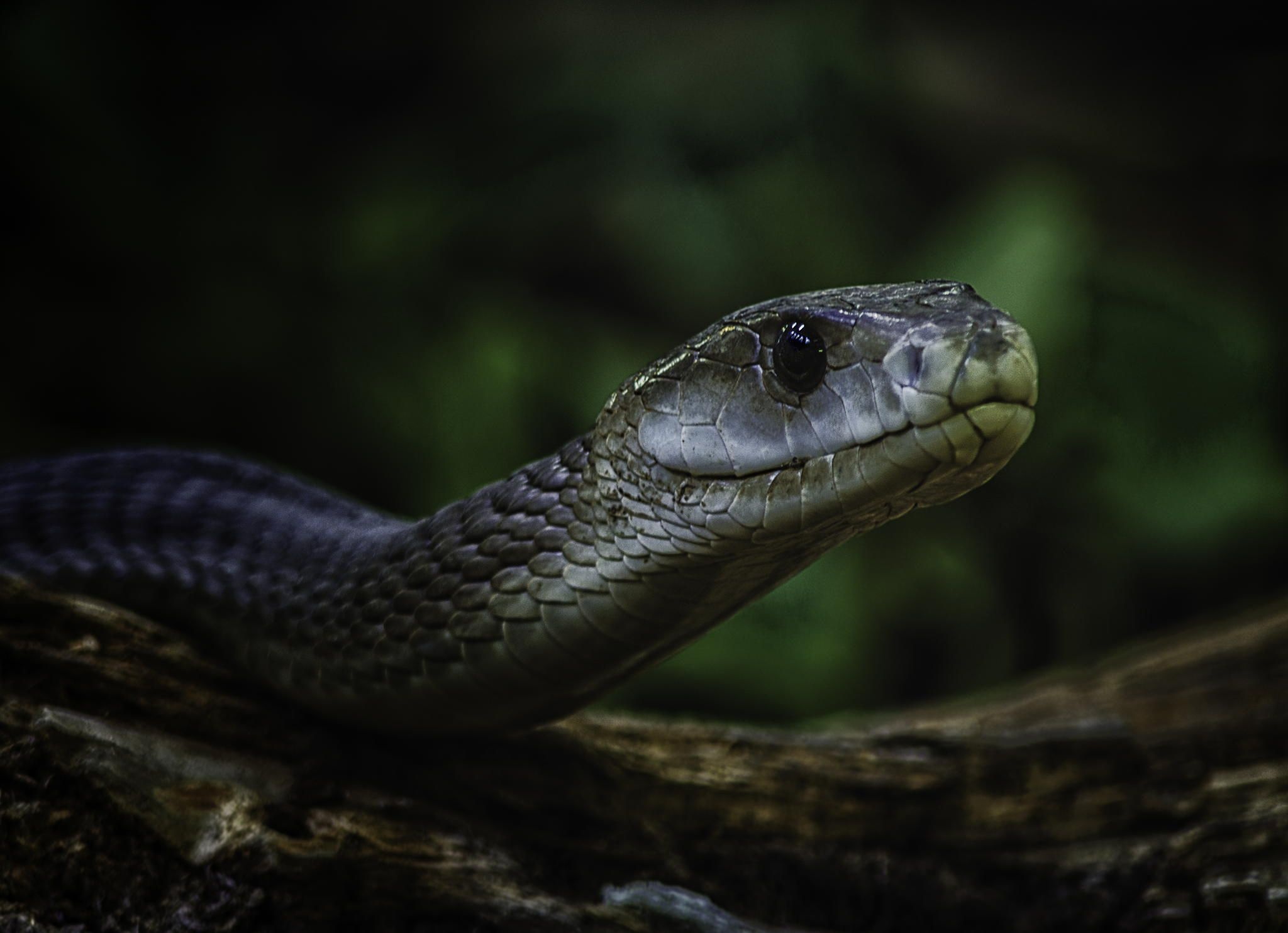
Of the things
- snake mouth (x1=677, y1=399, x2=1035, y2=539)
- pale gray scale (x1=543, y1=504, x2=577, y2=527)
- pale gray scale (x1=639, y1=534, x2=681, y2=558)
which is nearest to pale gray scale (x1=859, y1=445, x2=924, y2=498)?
snake mouth (x1=677, y1=399, x2=1035, y2=539)

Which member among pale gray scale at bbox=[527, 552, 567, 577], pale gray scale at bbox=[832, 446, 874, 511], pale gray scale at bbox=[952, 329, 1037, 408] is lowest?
pale gray scale at bbox=[527, 552, 567, 577]

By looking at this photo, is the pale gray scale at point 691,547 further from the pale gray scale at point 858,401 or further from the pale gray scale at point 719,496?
the pale gray scale at point 858,401

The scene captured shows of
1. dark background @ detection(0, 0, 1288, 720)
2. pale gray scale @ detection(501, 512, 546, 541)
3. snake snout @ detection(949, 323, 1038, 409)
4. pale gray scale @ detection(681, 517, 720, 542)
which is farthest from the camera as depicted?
dark background @ detection(0, 0, 1288, 720)

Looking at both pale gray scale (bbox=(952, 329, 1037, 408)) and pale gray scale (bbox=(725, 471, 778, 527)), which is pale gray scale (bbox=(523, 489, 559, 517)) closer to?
pale gray scale (bbox=(725, 471, 778, 527))

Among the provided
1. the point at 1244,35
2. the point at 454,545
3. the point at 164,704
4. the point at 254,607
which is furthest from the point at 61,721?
the point at 1244,35

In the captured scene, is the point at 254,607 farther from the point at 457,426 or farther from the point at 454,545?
the point at 457,426

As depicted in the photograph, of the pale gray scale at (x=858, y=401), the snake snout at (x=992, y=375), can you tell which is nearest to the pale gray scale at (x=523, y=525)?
the pale gray scale at (x=858, y=401)
